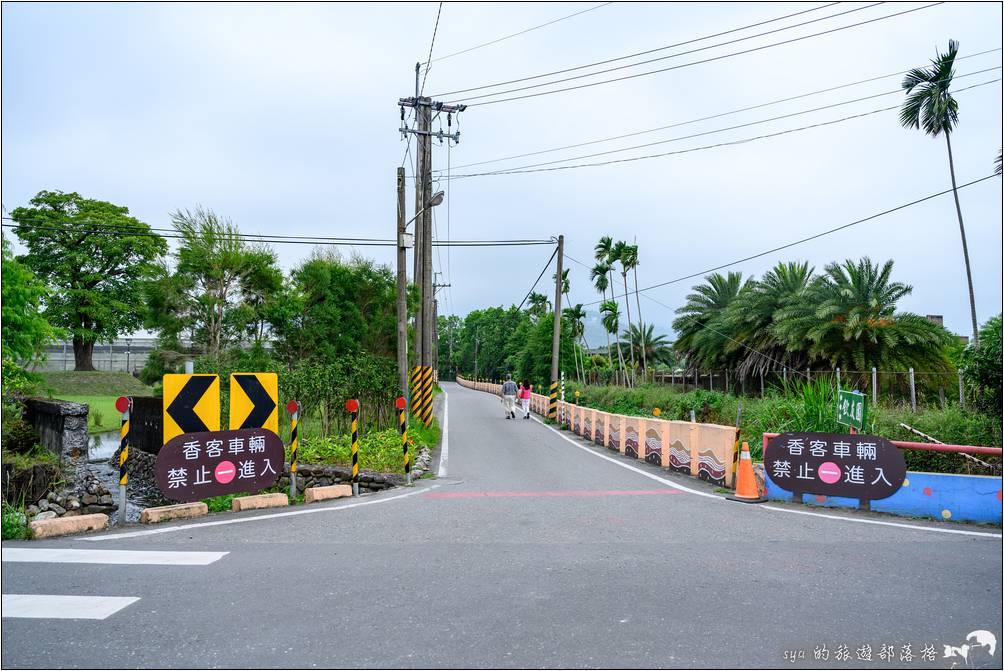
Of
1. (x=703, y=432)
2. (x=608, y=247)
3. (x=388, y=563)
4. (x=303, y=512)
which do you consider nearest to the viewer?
(x=388, y=563)

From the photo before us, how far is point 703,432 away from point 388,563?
796 cm

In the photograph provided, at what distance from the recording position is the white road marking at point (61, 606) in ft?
16.5

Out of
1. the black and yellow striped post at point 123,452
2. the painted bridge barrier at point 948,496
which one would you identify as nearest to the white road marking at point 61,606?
the black and yellow striped post at point 123,452

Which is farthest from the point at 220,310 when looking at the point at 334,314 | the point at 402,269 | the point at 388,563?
the point at 388,563

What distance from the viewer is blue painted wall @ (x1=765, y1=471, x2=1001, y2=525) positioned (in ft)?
28.9

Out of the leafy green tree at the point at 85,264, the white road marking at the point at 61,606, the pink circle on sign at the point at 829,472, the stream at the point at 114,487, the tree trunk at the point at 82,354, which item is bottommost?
the stream at the point at 114,487

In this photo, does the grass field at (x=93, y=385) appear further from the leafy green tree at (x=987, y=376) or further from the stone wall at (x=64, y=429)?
the leafy green tree at (x=987, y=376)

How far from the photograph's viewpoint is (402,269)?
61.4ft

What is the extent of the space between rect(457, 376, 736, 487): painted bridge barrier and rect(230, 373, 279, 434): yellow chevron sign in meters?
7.13

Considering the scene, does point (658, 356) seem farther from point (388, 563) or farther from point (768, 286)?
point (388, 563)

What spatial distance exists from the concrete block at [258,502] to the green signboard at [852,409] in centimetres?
807

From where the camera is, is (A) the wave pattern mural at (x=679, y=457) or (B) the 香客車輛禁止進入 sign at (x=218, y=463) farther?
(A) the wave pattern mural at (x=679, y=457)

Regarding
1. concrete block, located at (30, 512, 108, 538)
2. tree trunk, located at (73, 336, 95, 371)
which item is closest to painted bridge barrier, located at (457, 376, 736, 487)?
concrete block, located at (30, 512, 108, 538)

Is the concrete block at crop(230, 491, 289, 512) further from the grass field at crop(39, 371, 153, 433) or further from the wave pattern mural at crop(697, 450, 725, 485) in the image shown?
the grass field at crop(39, 371, 153, 433)
